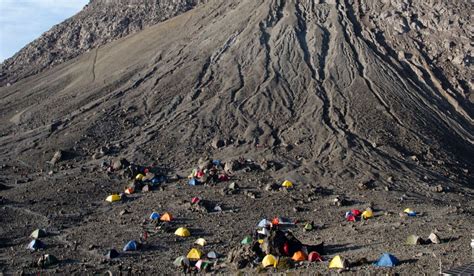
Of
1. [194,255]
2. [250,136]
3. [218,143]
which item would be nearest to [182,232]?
[194,255]

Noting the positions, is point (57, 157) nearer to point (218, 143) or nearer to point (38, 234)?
point (218, 143)

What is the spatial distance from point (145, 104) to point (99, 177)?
1185cm

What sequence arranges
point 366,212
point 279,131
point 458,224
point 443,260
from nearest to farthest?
point 443,260, point 458,224, point 366,212, point 279,131

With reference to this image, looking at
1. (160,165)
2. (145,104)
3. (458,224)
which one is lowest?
(458,224)

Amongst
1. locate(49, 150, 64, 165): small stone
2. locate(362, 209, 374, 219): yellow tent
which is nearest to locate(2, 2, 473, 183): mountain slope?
locate(49, 150, 64, 165): small stone

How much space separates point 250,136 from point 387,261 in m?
24.9

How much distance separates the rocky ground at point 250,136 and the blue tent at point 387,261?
31 cm

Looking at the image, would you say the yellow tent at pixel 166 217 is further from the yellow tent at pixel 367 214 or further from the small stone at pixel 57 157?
the small stone at pixel 57 157

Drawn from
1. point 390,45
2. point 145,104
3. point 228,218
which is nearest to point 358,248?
point 228,218

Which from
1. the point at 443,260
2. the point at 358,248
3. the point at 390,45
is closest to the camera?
the point at 443,260

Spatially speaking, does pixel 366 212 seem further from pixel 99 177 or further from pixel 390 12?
pixel 390 12

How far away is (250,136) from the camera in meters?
49.5

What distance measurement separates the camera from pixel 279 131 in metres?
50.2

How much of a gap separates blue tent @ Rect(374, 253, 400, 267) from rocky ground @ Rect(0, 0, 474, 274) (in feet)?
1.02
